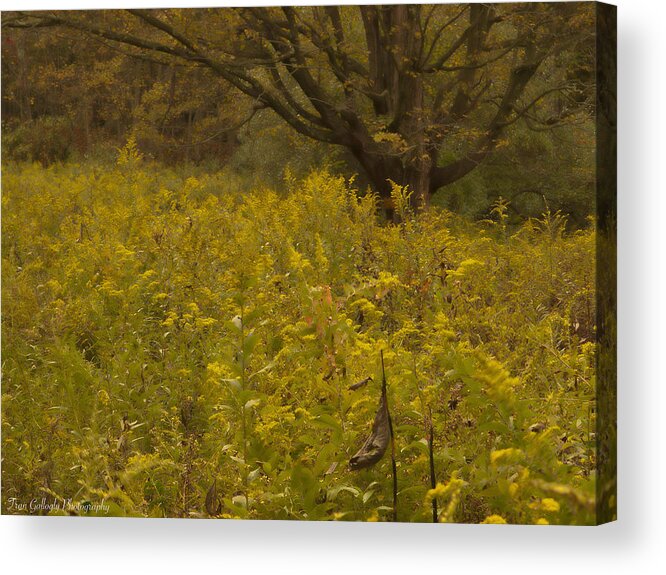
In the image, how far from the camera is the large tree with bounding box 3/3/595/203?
5277 millimetres

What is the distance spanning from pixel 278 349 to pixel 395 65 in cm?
144

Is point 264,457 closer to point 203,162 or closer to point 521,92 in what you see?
point 203,162

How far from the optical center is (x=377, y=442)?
517 cm

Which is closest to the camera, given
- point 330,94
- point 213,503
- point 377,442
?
point 377,442

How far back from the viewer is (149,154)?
A: 572 centimetres

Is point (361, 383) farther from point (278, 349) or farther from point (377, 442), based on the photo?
point (278, 349)

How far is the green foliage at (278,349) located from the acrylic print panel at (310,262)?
1cm

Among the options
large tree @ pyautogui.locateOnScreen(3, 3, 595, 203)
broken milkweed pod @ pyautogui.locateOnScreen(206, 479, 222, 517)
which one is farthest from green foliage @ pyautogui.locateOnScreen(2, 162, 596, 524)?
large tree @ pyautogui.locateOnScreen(3, 3, 595, 203)

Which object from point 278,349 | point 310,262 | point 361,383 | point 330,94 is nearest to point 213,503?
point 278,349

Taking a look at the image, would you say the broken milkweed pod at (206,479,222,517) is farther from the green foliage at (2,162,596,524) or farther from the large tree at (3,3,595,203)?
the large tree at (3,3,595,203)

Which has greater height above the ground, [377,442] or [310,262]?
[310,262]

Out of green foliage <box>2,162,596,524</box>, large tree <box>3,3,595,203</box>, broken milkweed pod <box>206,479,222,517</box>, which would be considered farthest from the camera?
broken milkweed pod <box>206,479,222,517</box>

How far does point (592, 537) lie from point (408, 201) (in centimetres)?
176

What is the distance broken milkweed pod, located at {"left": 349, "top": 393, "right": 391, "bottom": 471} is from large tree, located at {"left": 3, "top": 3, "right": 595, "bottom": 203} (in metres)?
1.05
